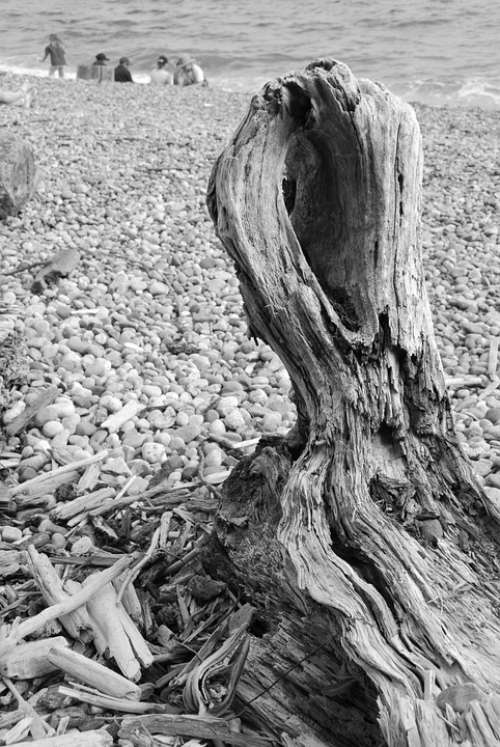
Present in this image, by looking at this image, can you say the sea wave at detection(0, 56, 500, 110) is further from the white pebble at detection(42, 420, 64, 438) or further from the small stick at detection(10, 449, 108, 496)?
the small stick at detection(10, 449, 108, 496)

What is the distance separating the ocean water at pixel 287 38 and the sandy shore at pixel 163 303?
1136 centimetres

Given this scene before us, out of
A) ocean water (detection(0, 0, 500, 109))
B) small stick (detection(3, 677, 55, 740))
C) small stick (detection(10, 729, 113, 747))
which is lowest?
small stick (detection(3, 677, 55, 740))

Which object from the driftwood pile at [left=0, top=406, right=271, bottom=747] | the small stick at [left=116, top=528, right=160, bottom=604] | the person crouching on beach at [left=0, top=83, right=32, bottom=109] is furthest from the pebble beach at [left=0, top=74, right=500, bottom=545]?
the person crouching on beach at [left=0, top=83, right=32, bottom=109]

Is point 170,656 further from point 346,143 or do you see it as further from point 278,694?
point 346,143

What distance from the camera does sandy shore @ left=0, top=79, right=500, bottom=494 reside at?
175 inches

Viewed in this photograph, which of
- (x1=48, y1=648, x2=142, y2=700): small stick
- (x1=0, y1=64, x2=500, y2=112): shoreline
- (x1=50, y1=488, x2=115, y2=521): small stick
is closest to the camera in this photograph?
(x1=48, y1=648, x2=142, y2=700): small stick

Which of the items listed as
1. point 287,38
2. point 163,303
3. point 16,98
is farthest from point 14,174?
point 287,38

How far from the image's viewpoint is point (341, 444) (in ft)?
8.57

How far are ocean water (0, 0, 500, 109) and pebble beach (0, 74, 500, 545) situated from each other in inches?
458

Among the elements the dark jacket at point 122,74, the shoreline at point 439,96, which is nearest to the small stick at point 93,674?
the shoreline at point 439,96

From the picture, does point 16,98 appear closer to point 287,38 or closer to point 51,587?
point 51,587

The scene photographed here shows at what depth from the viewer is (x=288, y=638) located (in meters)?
2.30

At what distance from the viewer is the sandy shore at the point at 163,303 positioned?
4445mm

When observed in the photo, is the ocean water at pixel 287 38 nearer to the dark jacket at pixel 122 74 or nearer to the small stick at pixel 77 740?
the dark jacket at pixel 122 74
